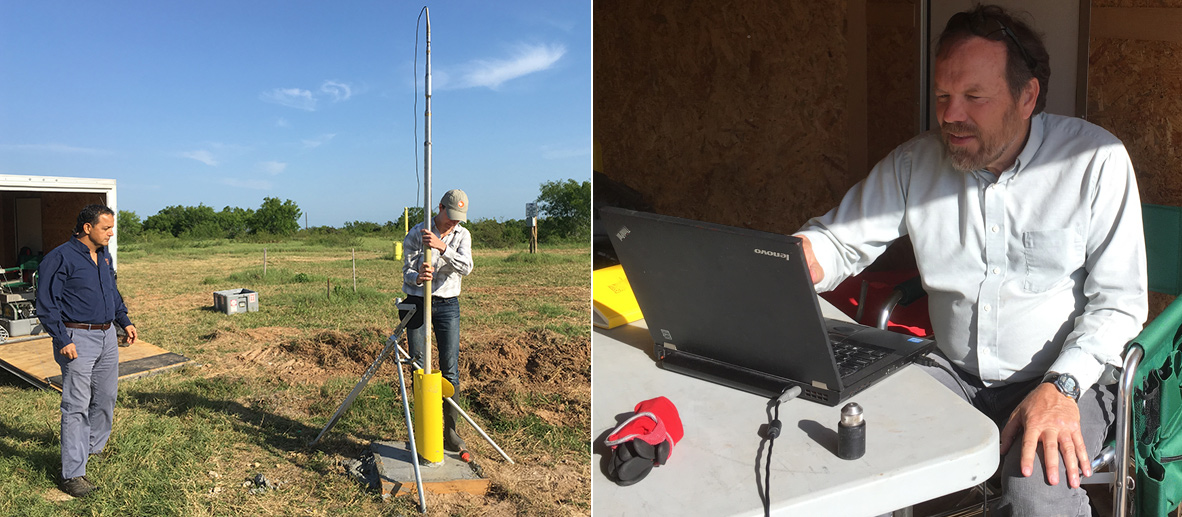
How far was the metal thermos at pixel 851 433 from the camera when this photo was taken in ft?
2.56

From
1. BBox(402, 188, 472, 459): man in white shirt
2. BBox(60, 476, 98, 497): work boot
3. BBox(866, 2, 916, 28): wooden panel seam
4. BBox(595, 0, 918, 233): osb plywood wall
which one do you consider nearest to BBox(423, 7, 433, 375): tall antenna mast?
BBox(402, 188, 472, 459): man in white shirt

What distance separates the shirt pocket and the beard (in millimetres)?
149

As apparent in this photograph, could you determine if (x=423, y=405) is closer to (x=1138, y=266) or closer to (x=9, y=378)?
(x=1138, y=266)

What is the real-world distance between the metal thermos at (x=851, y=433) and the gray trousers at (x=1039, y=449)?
381 millimetres

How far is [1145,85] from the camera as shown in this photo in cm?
204

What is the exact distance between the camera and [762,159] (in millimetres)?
3465

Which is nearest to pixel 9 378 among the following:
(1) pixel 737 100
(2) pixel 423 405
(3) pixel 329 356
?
(3) pixel 329 356

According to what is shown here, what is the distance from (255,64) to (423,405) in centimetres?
1318

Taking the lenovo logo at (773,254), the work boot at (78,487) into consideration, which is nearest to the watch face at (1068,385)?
the lenovo logo at (773,254)

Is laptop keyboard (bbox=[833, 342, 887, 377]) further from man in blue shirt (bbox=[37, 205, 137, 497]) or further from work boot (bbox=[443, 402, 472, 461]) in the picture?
work boot (bbox=[443, 402, 472, 461])

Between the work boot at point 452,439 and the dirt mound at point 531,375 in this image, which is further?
the dirt mound at point 531,375

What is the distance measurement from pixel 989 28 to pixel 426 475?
306 centimetres

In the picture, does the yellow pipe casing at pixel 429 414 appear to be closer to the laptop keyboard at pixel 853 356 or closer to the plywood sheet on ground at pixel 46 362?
the laptop keyboard at pixel 853 356

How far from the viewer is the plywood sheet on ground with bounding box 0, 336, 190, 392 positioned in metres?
4.59
